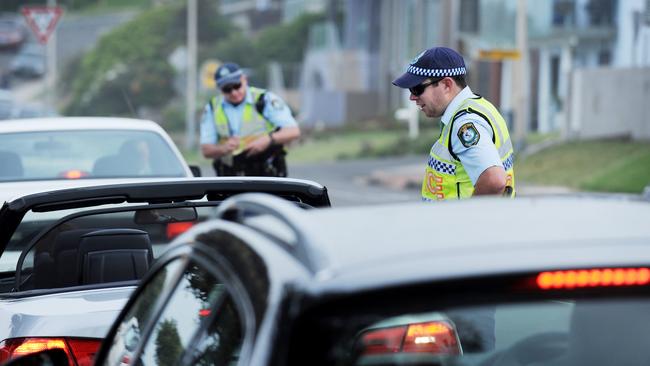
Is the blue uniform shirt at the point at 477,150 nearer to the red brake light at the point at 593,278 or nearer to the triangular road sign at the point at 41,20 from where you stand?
the red brake light at the point at 593,278

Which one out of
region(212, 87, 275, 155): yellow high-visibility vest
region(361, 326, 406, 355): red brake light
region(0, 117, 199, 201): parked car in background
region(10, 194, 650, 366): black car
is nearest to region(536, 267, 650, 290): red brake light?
region(10, 194, 650, 366): black car

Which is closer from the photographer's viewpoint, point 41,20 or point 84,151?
point 84,151

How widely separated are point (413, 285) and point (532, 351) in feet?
2.53

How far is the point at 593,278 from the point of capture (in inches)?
101

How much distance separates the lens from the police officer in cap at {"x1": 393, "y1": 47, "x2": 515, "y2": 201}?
588 cm

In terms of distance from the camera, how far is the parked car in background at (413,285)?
8.05ft

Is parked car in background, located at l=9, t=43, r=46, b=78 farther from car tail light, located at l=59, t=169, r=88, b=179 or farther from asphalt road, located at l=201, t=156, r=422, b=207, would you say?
car tail light, located at l=59, t=169, r=88, b=179

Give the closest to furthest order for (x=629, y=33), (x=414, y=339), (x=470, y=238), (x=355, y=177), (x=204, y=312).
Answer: (x=470, y=238)
(x=204, y=312)
(x=414, y=339)
(x=355, y=177)
(x=629, y=33)

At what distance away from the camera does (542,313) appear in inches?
111

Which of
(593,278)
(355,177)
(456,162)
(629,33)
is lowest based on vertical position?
(355,177)

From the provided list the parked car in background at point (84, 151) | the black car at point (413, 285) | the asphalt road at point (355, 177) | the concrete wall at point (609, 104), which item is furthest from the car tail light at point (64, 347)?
the concrete wall at point (609, 104)

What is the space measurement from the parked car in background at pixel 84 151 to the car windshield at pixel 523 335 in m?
6.25

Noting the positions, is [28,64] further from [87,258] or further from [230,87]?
[87,258]

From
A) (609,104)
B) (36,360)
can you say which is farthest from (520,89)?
(36,360)
